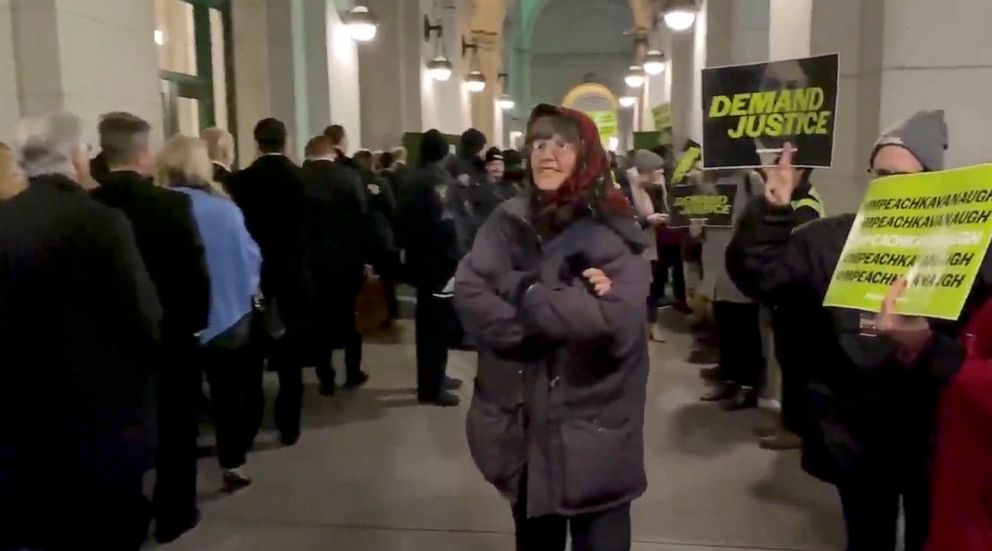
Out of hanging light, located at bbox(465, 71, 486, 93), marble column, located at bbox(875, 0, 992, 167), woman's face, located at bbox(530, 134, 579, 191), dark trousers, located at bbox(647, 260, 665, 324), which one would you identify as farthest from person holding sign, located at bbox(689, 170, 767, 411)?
hanging light, located at bbox(465, 71, 486, 93)

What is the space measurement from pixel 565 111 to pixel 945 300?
1.32m

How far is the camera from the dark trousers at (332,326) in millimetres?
6652

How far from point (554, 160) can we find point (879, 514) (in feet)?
5.04

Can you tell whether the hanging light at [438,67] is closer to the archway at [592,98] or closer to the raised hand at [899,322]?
the raised hand at [899,322]

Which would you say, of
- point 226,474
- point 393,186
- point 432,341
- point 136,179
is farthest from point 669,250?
point 136,179

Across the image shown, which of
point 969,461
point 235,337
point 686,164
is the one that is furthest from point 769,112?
point 686,164

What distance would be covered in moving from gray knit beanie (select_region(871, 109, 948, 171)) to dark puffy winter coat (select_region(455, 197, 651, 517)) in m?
0.82

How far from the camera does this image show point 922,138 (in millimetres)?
2760

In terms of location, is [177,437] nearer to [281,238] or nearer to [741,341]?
[281,238]

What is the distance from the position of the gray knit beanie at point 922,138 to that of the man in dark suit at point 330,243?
14.1 ft

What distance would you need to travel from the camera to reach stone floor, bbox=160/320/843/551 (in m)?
4.33

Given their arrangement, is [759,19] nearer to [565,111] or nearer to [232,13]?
[232,13]

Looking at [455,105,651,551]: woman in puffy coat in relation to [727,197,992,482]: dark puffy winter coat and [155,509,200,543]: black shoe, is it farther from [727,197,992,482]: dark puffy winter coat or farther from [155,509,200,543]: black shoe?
[155,509,200,543]: black shoe

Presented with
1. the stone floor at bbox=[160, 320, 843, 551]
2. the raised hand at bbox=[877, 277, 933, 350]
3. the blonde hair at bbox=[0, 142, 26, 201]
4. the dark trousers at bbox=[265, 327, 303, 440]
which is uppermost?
the blonde hair at bbox=[0, 142, 26, 201]
